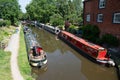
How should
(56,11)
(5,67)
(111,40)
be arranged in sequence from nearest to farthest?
(5,67)
(111,40)
(56,11)

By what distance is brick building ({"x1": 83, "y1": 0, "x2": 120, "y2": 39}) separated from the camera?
24845mm

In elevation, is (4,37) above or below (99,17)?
below

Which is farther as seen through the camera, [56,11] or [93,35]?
[56,11]

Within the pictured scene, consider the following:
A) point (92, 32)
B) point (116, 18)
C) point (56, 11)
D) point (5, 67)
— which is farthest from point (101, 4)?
point (56, 11)

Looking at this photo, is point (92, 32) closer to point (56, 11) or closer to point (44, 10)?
point (56, 11)

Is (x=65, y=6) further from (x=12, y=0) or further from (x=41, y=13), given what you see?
(x=12, y=0)

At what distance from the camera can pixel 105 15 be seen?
27.5m

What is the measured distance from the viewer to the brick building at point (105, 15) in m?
24.8

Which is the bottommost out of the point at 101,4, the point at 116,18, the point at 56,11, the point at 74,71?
the point at 74,71

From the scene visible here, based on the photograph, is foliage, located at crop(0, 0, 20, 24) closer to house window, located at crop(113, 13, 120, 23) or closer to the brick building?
the brick building

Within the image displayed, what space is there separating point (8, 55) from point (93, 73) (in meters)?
9.39

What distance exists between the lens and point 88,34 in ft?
97.0

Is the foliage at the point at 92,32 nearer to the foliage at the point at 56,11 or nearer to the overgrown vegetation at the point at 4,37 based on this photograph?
the overgrown vegetation at the point at 4,37

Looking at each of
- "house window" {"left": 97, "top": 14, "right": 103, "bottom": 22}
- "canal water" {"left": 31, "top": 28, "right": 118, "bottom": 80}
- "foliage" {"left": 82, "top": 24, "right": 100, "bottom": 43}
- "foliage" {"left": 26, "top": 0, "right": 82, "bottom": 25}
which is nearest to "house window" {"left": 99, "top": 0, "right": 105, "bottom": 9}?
"house window" {"left": 97, "top": 14, "right": 103, "bottom": 22}
